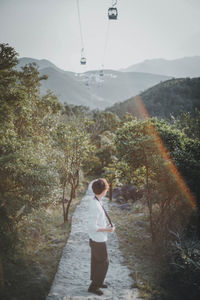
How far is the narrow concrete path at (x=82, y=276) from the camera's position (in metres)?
4.47

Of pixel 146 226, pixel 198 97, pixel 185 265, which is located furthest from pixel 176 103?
pixel 185 265

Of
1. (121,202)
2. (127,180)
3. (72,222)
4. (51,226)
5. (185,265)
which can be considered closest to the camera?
(185,265)

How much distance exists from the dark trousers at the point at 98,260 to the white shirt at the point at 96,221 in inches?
5.2

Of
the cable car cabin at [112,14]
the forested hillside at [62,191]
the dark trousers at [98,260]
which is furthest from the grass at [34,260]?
the cable car cabin at [112,14]

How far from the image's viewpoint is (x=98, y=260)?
4.18 meters

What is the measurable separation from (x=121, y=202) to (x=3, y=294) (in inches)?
494

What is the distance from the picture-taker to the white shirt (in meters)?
4.04

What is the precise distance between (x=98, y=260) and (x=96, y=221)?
0.82m

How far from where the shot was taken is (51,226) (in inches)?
384

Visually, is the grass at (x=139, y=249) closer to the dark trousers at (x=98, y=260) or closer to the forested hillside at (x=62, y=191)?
the forested hillside at (x=62, y=191)

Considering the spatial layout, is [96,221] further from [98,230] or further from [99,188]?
[99,188]

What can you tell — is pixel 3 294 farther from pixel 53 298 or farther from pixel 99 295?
pixel 99 295

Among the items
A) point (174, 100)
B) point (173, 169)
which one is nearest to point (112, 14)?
point (173, 169)

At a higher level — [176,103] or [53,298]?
[176,103]
